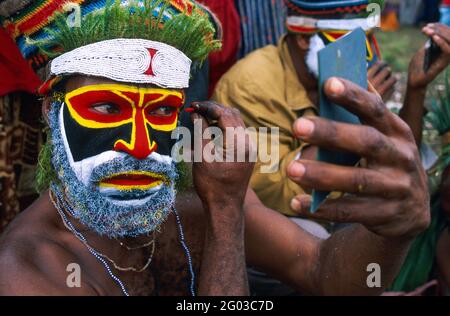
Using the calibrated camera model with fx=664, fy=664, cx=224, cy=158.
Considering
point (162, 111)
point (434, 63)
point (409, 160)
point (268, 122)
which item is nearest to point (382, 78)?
point (434, 63)

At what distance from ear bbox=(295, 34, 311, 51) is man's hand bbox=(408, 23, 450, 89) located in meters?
0.73

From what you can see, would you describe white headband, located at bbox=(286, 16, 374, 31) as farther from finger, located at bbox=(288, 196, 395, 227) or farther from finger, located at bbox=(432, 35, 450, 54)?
finger, located at bbox=(288, 196, 395, 227)

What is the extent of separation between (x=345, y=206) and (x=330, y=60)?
1.44ft

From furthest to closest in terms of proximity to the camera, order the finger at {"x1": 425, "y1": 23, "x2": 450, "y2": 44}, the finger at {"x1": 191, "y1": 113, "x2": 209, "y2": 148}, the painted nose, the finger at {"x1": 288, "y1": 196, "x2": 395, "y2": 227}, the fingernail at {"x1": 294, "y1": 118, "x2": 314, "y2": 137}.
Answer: the finger at {"x1": 425, "y1": 23, "x2": 450, "y2": 44}
the finger at {"x1": 191, "y1": 113, "x2": 209, "y2": 148}
the painted nose
the finger at {"x1": 288, "y1": 196, "x2": 395, "y2": 227}
the fingernail at {"x1": 294, "y1": 118, "x2": 314, "y2": 137}

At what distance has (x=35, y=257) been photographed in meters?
2.68

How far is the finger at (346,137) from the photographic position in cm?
176

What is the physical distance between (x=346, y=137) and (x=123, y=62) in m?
1.17

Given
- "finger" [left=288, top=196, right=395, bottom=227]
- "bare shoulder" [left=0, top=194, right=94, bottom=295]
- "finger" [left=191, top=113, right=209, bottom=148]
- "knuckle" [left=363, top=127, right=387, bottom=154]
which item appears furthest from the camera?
"finger" [left=191, top=113, right=209, bottom=148]

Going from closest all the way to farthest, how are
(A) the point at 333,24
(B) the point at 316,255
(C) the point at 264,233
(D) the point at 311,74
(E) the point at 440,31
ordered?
(B) the point at 316,255, (C) the point at 264,233, (E) the point at 440,31, (A) the point at 333,24, (D) the point at 311,74

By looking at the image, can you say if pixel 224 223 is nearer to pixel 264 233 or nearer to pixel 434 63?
pixel 264 233

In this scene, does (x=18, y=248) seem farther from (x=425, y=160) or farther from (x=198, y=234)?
(x=425, y=160)

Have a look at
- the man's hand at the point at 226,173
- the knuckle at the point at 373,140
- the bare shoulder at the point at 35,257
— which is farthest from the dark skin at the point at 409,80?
the knuckle at the point at 373,140

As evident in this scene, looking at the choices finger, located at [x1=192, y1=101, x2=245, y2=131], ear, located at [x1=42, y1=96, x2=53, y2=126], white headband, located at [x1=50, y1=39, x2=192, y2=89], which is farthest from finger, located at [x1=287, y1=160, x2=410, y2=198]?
ear, located at [x1=42, y1=96, x2=53, y2=126]

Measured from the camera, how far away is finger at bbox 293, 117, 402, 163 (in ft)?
5.79
